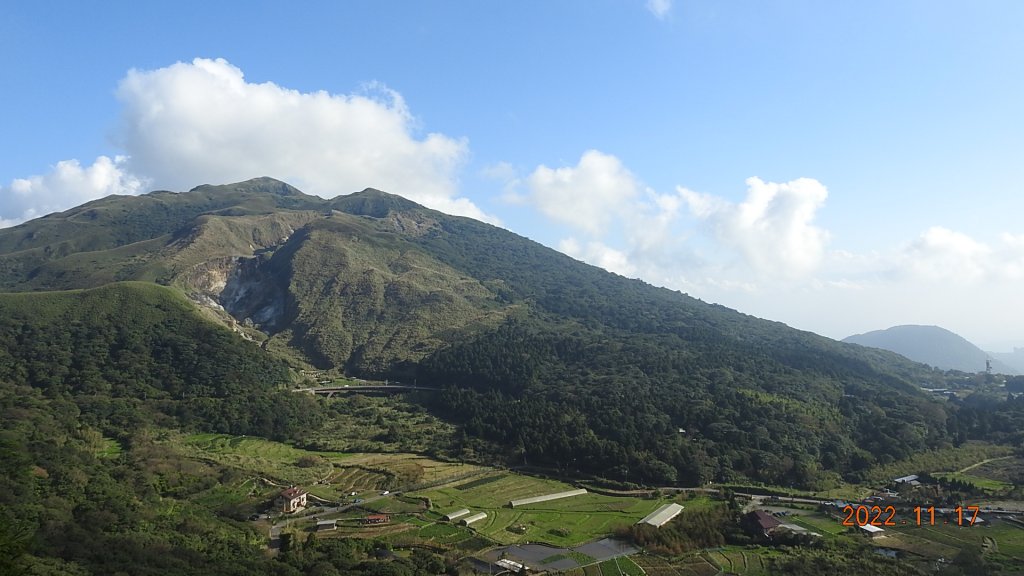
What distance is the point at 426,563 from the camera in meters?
39.0

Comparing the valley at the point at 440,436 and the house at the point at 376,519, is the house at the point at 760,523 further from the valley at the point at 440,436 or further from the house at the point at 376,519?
the house at the point at 376,519

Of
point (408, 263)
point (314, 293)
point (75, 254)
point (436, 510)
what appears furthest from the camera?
point (408, 263)

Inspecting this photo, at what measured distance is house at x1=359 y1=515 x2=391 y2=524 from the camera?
4888 centimetres

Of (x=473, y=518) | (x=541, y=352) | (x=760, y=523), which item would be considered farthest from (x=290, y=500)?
(x=541, y=352)

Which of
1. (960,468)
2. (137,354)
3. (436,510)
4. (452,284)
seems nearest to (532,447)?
(436,510)

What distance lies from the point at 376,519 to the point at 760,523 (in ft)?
103

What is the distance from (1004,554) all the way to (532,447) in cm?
4426

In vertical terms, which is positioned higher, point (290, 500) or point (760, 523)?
point (760, 523)

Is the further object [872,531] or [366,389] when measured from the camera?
[366,389]

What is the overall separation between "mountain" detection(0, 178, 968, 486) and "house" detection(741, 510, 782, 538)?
565 inches

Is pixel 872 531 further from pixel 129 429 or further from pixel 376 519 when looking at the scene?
pixel 129 429

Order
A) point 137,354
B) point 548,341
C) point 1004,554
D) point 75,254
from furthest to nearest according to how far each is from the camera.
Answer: point 75,254 → point 548,341 → point 137,354 → point 1004,554

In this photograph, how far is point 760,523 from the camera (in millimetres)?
47438

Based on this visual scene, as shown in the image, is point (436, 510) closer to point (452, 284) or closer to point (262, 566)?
point (262, 566)
